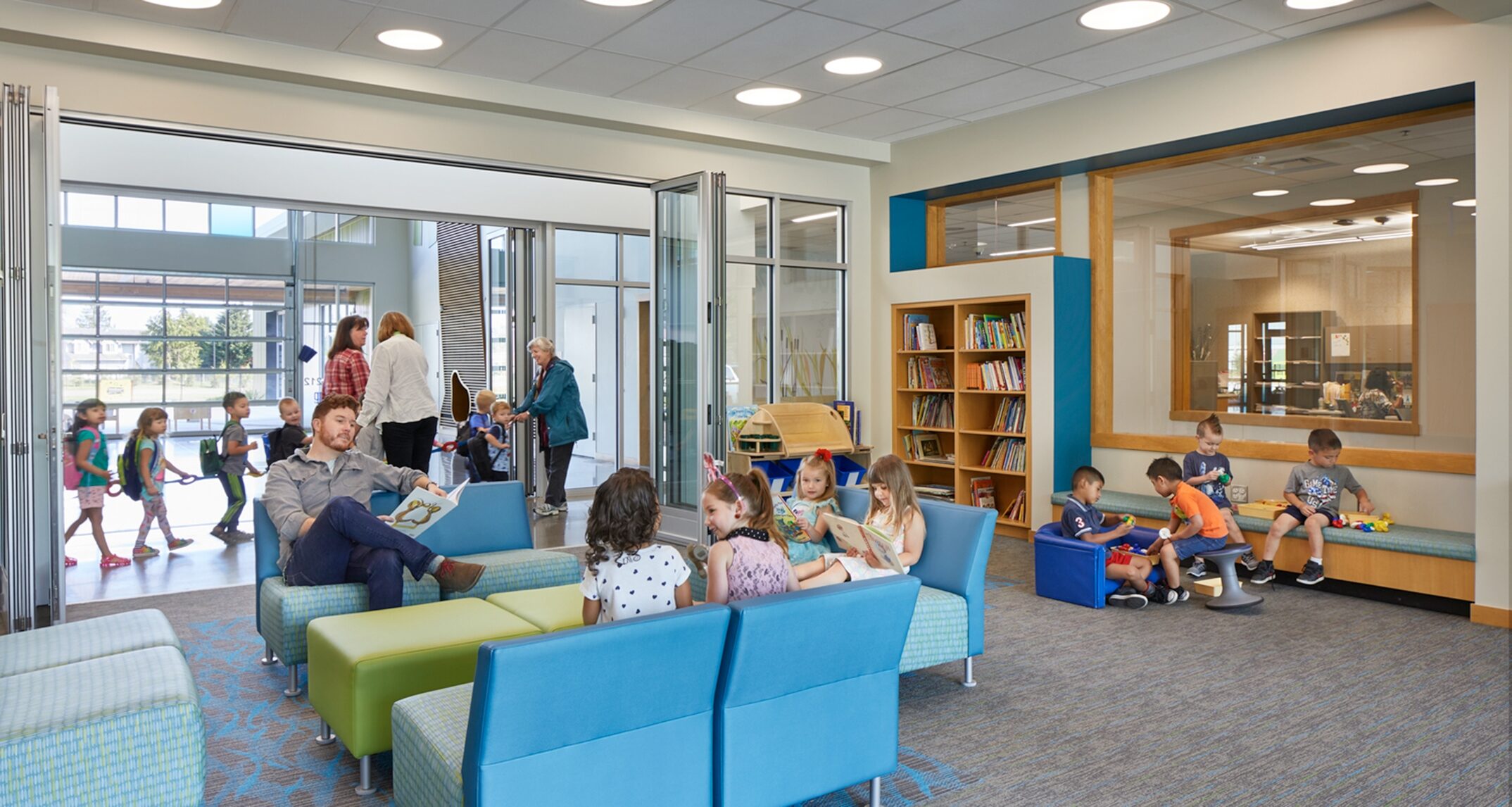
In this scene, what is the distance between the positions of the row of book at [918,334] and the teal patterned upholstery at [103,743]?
671 cm

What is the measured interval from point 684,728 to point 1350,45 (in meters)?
5.51

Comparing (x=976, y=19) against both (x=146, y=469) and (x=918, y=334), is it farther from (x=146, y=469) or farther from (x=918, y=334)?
(x=146, y=469)

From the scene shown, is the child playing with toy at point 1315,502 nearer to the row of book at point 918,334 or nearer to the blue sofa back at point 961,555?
the blue sofa back at point 961,555

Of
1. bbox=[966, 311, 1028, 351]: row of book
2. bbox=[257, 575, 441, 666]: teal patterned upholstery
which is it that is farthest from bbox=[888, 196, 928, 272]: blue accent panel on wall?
bbox=[257, 575, 441, 666]: teal patterned upholstery

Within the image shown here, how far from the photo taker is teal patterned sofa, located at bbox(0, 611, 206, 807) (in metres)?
2.29

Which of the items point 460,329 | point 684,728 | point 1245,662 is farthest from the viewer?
point 460,329

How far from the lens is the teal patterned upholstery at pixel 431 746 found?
7.91 feet

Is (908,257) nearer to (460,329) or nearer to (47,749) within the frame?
(460,329)

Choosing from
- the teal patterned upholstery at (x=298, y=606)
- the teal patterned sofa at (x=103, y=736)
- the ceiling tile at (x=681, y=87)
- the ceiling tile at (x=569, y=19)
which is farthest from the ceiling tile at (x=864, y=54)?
the teal patterned sofa at (x=103, y=736)

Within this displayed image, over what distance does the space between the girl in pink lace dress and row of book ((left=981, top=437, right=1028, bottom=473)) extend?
15.6 ft

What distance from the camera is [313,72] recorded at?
597cm

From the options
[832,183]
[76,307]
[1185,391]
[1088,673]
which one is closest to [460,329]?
[76,307]

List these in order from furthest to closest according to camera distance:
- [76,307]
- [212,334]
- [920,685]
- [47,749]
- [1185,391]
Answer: [212,334] < [76,307] < [1185,391] < [920,685] < [47,749]

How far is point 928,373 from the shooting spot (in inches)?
335
